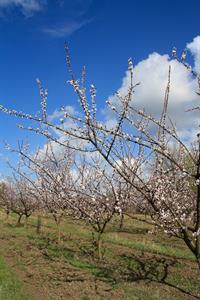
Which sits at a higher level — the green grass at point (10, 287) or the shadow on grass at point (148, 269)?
the shadow on grass at point (148, 269)

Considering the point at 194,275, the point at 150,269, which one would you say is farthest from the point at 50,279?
the point at 194,275

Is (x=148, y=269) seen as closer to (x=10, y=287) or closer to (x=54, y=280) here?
(x=54, y=280)

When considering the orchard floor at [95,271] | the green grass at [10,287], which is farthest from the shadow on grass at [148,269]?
the green grass at [10,287]

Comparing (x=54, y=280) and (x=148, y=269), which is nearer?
(x=54, y=280)

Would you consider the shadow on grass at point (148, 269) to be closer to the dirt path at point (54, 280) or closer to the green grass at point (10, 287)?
the dirt path at point (54, 280)

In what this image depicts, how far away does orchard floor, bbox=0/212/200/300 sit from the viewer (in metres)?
12.4

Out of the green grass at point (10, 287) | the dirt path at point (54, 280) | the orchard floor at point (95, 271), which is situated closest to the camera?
the green grass at point (10, 287)

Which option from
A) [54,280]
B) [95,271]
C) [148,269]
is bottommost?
[54,280]

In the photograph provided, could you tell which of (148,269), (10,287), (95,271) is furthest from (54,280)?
(148,269)

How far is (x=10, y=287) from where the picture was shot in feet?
42.1

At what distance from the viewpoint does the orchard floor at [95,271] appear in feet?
40.7

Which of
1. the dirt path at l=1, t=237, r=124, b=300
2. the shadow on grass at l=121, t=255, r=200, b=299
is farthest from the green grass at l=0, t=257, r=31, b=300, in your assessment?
the shadow on grass at l=121, t=255, r=200, b=299

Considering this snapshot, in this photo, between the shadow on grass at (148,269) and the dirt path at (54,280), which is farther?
the shadow on grass at (148,269)

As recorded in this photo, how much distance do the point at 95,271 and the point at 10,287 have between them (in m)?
3.44
